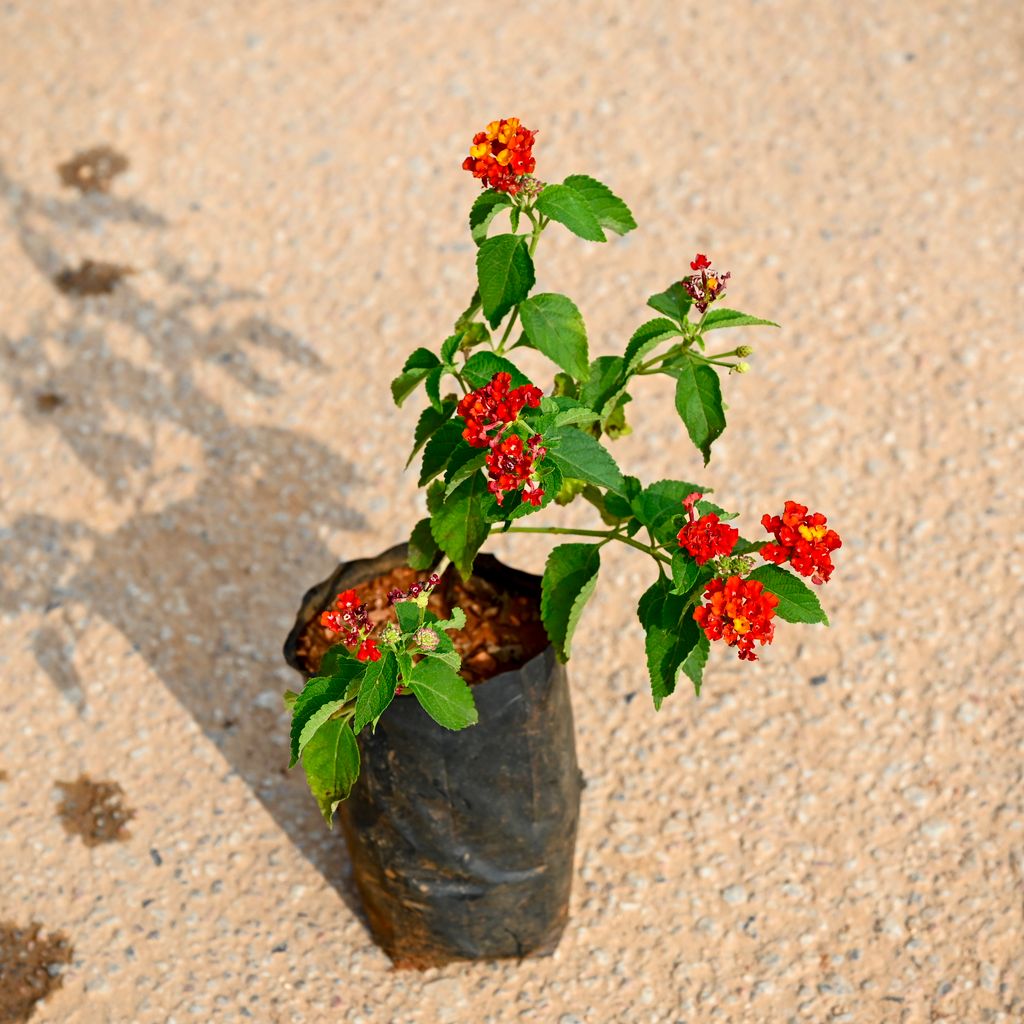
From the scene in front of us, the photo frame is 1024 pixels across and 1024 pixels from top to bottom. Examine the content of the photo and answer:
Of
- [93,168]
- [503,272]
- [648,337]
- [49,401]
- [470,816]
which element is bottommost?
[470,816]

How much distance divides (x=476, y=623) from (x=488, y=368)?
2.06 ft

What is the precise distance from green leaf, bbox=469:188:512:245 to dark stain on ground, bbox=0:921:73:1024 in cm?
175

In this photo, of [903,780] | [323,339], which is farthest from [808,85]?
[903,780]

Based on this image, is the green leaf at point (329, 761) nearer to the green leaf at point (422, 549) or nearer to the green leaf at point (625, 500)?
the green leaf at point (422, 549)

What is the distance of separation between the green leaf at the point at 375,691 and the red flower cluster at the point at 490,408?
404 millimetres

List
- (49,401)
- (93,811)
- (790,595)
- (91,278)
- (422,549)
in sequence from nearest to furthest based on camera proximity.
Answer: (790,595), (422,549), (93,811), (49,401), (91,278)

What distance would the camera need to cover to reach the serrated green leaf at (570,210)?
219 cm

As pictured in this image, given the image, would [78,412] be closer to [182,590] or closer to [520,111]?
[182,590]

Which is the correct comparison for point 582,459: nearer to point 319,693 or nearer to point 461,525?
point 461,525

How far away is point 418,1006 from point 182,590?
1283 millimetres

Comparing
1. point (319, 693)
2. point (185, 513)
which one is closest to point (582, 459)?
point (319, 693)

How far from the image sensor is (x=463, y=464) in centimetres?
213

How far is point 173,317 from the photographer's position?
423cm

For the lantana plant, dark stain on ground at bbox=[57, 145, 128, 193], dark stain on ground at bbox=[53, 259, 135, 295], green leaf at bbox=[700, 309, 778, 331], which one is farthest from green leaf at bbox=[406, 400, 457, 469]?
dark stain on ground at bbox=[57, 145, 128, 193]
